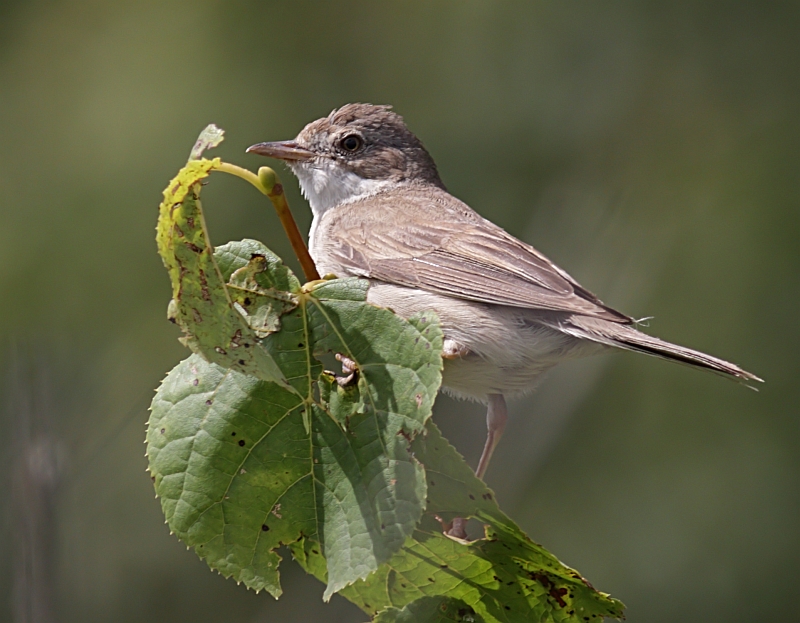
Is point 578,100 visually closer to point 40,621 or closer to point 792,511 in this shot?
point 792,511

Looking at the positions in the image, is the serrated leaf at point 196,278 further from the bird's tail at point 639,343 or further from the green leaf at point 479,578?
the bird's tail at point 639,343

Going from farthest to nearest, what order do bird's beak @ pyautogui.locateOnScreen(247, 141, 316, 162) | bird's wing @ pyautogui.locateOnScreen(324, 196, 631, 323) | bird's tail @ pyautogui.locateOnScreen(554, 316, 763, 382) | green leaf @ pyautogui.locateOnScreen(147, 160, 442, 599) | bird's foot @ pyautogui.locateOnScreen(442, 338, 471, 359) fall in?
bird's beak @ pyautogui.locateOnScreen(247, 141, 316, 162)
bird's wing @ pyautogui.locateOnScreen(324, 196, 631, 323)
bird's foot @ pyautogui.locateOnScreen(442, 338, 471, 359)
bird's tail @ pyautogui.locateOnScreen(554, 316, 763, 382)
green leaf @ pyautogui.locateOnScreen(147, 160, 442, 599)

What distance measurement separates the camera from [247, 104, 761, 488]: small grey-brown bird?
141 inches

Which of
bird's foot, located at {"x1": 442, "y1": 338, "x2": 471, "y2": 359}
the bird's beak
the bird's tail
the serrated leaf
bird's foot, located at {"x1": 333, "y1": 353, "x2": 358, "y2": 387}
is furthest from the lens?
the bird's beak

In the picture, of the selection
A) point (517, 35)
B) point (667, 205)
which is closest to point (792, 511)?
point (667, 205)

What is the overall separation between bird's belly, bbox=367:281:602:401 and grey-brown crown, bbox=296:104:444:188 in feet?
4.18

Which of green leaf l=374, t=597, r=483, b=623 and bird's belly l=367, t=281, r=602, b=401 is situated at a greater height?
bird's belly l=367, t=281, r=602, b=401

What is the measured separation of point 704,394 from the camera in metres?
7.65

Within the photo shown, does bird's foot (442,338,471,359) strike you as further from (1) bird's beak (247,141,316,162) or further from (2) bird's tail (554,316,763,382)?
(1) bird's beak (247,141,316,162)

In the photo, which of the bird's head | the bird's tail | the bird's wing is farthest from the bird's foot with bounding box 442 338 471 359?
the bird's head

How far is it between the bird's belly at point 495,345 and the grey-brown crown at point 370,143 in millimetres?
1274

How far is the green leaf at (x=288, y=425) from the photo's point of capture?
222cm

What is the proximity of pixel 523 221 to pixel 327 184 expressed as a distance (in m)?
3.63

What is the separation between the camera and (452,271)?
151 inches
